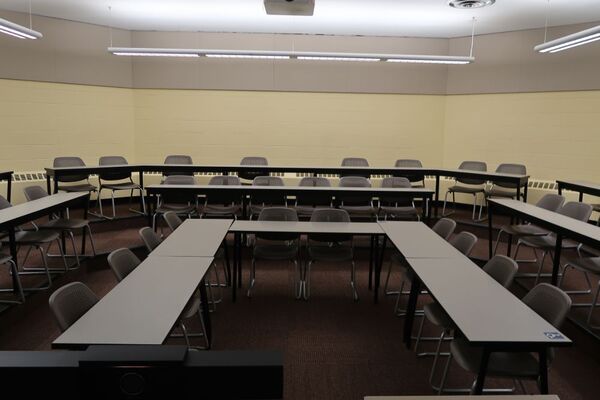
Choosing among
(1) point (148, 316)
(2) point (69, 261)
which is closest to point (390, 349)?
(1) point (148, 316)

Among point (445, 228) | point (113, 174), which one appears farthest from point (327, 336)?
point (113, 174)

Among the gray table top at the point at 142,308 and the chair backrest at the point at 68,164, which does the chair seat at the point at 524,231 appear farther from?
the chair backrest at the point at 68,164

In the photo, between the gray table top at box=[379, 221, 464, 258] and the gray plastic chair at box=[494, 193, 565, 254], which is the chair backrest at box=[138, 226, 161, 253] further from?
the gray plastic chair at box=[494, 193, 565, 254]

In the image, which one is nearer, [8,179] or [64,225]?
[64,225]

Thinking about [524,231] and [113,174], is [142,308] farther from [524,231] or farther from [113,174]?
[113,174]

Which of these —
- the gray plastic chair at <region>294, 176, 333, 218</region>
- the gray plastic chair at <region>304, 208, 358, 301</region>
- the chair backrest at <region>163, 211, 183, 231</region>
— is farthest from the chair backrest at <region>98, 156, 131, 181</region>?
the gray plastic chair at <region>304, 208, 358, 301</region>

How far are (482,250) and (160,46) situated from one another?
666 centimetres

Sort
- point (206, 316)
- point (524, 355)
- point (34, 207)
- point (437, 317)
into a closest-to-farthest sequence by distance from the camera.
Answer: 1. point (524, 355)
2. point (437, 317)
3. point (206, 316)
4. point (34, 207)

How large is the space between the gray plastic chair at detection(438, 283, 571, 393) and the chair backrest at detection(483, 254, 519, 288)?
322 millimetres

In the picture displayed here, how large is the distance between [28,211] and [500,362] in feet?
13.6

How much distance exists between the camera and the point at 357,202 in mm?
6078

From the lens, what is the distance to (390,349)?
332 centimetres

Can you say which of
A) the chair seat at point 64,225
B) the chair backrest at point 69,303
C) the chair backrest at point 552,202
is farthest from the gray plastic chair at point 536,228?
the chair seat at point 64,225

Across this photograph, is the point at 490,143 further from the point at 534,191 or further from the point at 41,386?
the point at 41,386
